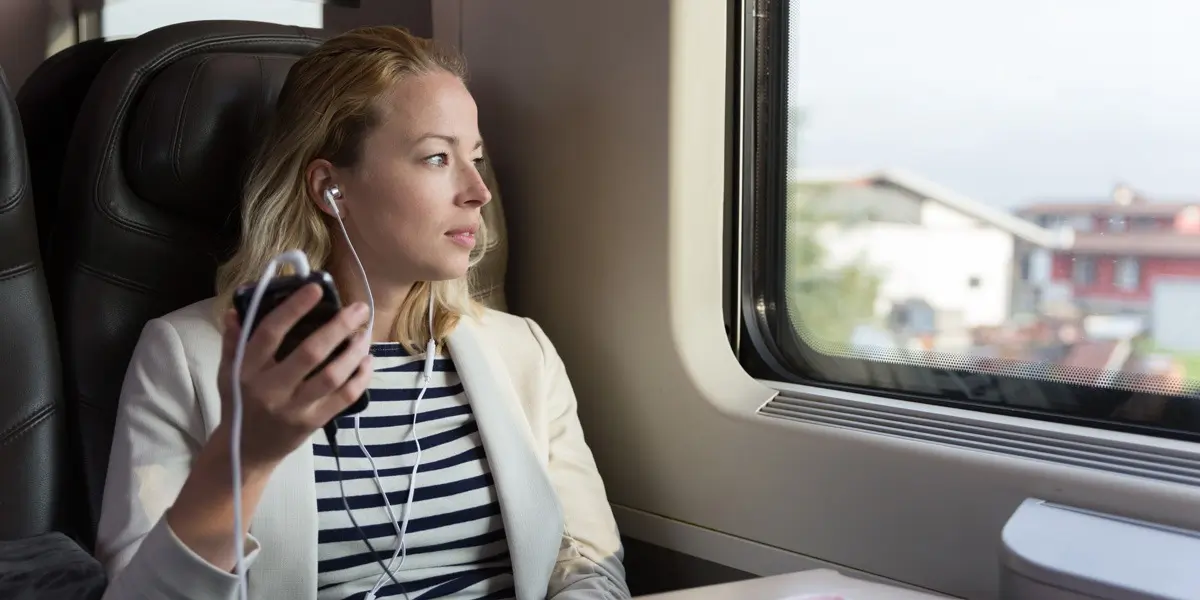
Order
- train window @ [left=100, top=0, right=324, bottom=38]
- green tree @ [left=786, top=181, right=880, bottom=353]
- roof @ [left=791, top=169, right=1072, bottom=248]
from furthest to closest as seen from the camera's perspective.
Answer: train window @ [left=100, top=0, right=324, bottom=38] < green tree @ [left=786, top=181, right=880, bottom=353] < roof @ [left=791, top=169, right=1072, bottom=248]

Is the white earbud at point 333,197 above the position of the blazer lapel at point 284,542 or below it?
above

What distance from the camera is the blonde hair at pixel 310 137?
4.78 feet

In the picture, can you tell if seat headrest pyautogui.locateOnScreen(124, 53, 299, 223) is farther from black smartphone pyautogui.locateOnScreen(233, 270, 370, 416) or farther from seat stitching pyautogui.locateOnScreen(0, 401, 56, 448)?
black smartphone pyautogui.locateOnScreen(233, 270, 370, 416)

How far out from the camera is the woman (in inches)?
51.9

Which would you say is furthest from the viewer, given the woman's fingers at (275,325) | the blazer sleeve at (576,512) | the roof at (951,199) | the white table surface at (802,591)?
the blazer sleeve at (576,512)

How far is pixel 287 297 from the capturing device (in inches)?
35.8

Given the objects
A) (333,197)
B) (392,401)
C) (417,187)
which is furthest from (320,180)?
(392,401)

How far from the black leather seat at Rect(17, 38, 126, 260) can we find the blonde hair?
0.40 m

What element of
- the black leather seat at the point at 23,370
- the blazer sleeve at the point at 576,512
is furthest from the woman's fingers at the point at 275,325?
the blazer sleeve at the point at 576,512

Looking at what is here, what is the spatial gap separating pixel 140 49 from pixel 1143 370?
1468 millimetres

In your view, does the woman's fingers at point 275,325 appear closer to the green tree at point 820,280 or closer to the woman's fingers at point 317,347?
the woman's fingers at point 317,347

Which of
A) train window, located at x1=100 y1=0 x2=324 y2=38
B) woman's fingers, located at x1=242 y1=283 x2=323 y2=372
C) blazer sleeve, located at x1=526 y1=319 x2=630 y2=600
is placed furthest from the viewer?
train window, located at x1=100 y1=0 x2=324 y2=38

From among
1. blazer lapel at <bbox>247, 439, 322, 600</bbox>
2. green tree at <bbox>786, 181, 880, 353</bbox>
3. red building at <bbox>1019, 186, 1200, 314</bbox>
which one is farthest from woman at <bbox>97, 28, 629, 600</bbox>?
red building at <bbox>1019, 186, 1200, 314</bbox>

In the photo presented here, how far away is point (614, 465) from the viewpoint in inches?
71.6
